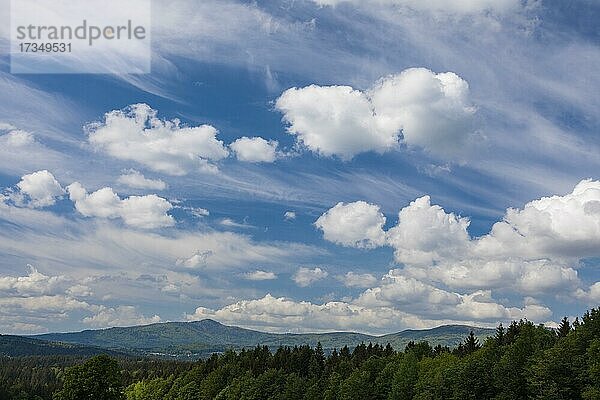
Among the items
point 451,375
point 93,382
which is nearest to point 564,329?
point 451,375

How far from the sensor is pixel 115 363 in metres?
114

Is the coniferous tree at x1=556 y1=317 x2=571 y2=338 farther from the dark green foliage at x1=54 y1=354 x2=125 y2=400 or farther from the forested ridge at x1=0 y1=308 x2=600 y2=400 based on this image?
the dark green foliage at x1=54 y1=354 x2=125 y2=400

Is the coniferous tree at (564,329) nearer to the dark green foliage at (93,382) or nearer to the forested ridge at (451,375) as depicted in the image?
the forested ridge at (451,375)

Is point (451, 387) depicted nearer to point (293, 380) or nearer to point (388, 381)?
point (388, 381)

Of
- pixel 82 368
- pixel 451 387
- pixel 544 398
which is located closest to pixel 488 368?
pixel 451 387

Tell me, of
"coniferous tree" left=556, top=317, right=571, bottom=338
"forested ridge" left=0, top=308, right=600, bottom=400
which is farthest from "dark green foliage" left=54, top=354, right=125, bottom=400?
"coniferous tree" left=556, top=317, right=571, bottom=338

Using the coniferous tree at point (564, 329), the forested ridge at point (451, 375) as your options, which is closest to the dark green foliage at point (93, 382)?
the forested ridge at point (451, 375)

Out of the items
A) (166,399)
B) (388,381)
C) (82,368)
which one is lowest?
(166,399)

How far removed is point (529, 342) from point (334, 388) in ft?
A: 169

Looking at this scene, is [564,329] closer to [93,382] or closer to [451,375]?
[451,375]

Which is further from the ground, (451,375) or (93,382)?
(93,382)

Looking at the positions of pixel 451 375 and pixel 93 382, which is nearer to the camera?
pixel 93 382

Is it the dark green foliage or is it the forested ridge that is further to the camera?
the dark green foliage

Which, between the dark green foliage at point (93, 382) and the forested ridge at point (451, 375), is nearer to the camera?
the forested ridge at point (451, 375)
